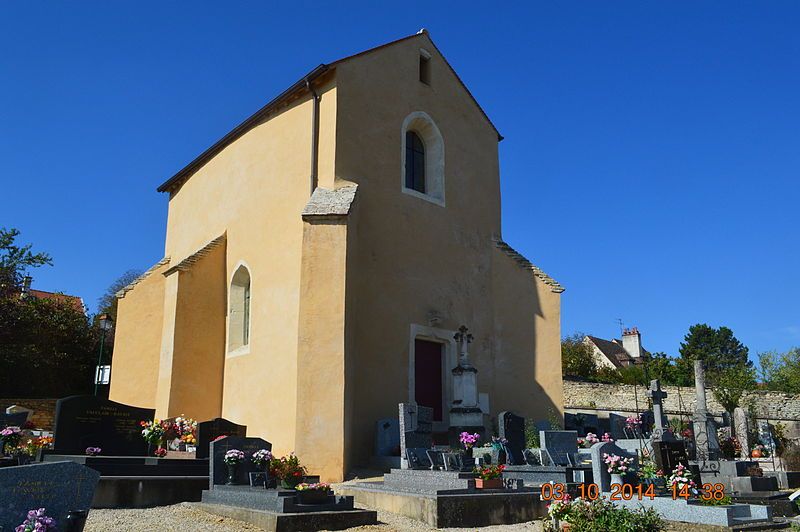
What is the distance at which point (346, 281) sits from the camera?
45.6 ft

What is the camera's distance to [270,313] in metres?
15.5

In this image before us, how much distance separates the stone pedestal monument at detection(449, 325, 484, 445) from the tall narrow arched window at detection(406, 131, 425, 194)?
4305 millimetres

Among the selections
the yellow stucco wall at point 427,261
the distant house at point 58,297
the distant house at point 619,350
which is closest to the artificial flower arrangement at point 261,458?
the yellow stucco wall at point 427,261

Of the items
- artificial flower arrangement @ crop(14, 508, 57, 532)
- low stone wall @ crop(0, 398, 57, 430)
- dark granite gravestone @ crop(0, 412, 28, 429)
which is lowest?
artificial flower arrangement @ crop(14, 508, 57, 532)

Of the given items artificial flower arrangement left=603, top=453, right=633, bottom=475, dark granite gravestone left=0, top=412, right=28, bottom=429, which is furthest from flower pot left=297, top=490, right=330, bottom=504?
dark granite gravestone left=0, top=412, right=28, bottom=429

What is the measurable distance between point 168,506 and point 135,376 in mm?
10679

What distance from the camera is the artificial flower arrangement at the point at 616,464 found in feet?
33.4

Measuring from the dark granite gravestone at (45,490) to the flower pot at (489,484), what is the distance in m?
5.37

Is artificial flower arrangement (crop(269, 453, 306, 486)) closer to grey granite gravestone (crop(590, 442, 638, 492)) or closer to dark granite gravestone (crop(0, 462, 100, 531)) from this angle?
dark granite gravestone (crop(0, 462, 100, 531))

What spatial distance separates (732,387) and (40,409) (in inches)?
1044

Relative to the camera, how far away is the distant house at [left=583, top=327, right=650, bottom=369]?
52.9 metres

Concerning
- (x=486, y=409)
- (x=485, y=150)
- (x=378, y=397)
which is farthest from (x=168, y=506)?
(x=485, y=150)

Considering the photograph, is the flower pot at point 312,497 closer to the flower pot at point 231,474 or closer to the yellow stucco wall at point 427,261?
the flower pot at point 231,474

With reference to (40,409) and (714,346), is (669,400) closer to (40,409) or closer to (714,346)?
(40,409)
